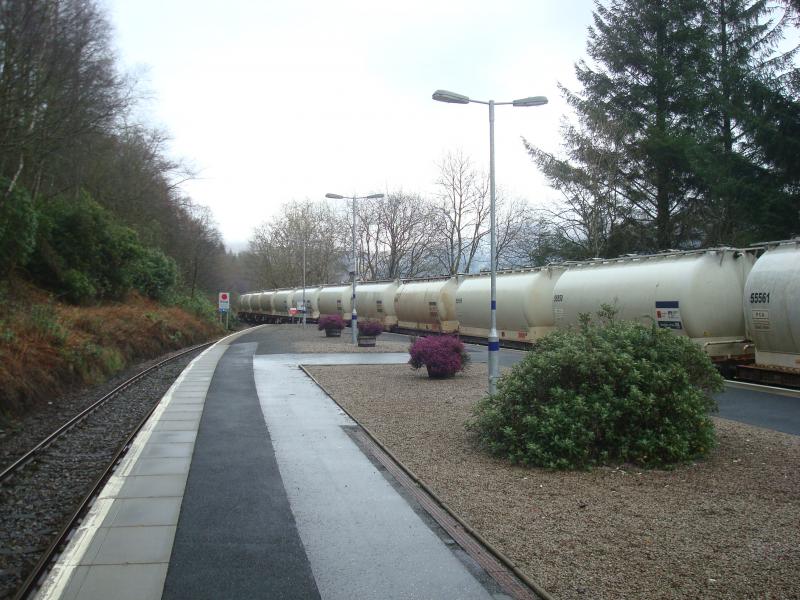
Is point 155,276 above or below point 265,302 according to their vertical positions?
above

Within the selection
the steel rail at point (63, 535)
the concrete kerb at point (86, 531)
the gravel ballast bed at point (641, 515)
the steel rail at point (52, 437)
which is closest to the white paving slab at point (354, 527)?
the gravel ballast bed at point (641, 515)

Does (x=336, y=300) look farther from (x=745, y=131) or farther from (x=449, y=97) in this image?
(x=449, y=97)

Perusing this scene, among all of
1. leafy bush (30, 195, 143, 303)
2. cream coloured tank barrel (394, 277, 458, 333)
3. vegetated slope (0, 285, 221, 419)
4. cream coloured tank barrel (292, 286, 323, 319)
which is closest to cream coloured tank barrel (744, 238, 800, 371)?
vegetated slope (0, 285, 221, 419)

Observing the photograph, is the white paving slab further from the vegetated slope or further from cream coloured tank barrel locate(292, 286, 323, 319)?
cream coloured tank barrel locate(292, 286, 323, 319)

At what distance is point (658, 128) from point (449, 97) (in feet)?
77.8

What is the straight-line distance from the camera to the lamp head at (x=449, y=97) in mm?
12641

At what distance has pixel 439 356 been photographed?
54.9ft

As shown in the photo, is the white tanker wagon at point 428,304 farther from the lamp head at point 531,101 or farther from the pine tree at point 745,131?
the lamp head at point 531,101

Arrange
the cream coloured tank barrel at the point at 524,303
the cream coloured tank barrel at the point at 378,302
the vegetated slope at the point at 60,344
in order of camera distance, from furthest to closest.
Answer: the cream coloured tank barrel at the point at 378,302
the cream coloured tank barrel at the point at 524,303
the vegetated slope at the point at 60,344

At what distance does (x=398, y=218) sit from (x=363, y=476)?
6179cm

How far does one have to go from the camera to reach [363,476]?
7.77 m

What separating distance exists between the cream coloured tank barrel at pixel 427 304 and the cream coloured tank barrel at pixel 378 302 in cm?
76

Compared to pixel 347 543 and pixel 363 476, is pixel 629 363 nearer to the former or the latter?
pixel 363 476

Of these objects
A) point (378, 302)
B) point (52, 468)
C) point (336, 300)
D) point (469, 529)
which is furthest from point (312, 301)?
point (469, 529)
